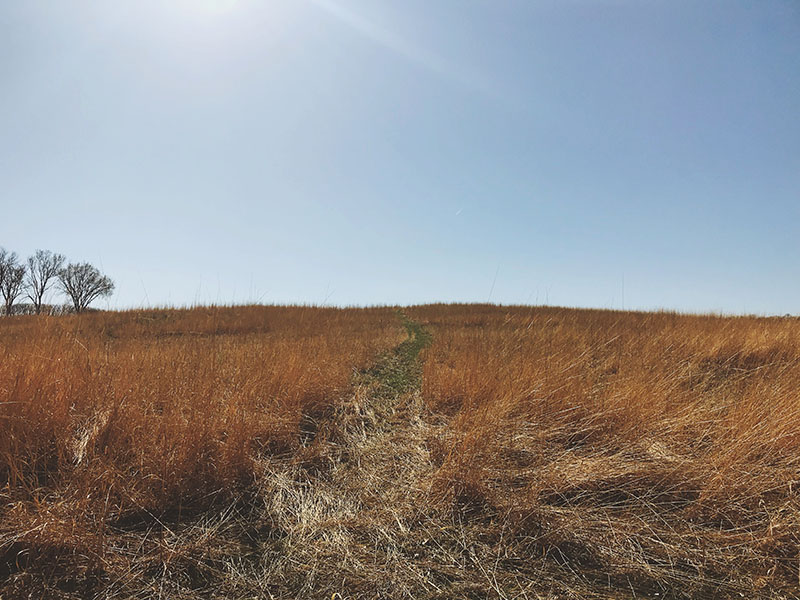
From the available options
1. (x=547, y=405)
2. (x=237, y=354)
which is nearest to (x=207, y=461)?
(x=237, y=354)

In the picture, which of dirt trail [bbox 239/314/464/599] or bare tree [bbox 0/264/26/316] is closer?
dirt trail [bbox 239/314/464/599]

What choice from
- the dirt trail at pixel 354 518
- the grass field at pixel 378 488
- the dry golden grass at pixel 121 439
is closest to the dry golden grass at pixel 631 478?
the grass field at pixel 378 488

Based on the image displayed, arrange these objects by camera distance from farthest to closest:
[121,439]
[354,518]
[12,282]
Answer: [12,282], [121,439], [354,518]

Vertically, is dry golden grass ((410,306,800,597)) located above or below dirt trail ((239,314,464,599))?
above

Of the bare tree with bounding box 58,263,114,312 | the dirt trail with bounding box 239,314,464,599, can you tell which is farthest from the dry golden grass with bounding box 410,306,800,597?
the bare tree with bounding box 58,263,114,312

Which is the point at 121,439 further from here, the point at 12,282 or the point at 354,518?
the point at 12,282

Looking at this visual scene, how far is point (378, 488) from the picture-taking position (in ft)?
7.82

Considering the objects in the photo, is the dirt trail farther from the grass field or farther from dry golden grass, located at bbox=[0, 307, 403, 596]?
dry golden grass, located at bbox=[0, 307, 403, 596]

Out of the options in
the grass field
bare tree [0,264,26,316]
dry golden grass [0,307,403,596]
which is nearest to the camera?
the grass field

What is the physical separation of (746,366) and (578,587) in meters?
6.57

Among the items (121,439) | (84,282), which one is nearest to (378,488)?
(121,439)

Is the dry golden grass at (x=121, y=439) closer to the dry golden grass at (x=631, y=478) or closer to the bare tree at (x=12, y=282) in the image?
the dry golden grass at (x=631, y=478)

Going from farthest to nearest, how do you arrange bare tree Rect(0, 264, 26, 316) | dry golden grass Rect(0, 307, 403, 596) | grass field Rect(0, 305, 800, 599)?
bare tree Rect(0, 264, 26, 316) → dry golden grass Rect(0, 307, 403, 596) → grass field Rect(0, 305, 800, 599)

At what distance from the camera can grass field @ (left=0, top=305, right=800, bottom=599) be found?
158cm
